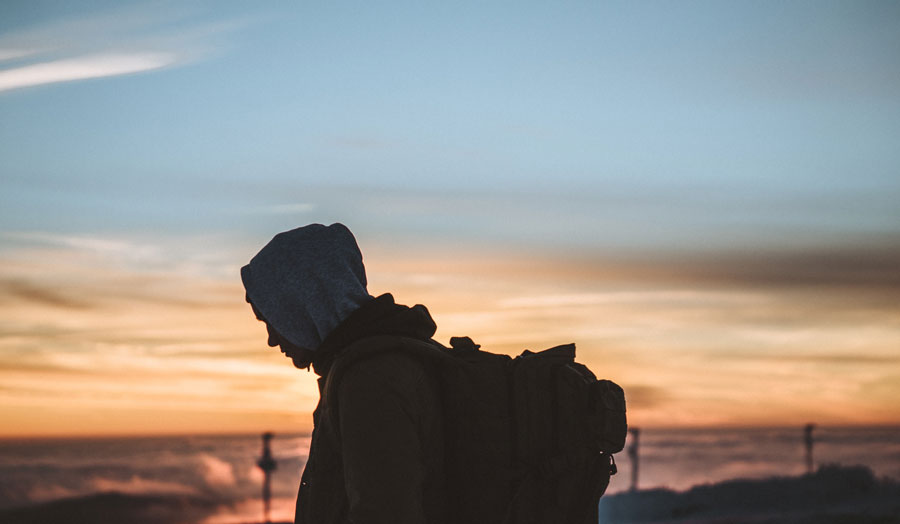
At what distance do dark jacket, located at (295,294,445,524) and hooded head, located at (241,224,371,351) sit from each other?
7 cm

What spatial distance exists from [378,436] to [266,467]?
13.0 m

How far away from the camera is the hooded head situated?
92.7 inches

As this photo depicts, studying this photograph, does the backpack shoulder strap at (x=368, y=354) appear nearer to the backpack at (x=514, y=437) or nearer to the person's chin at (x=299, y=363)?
the backpack at (x=514, y=437)

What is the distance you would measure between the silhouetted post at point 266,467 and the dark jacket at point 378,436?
12.6m

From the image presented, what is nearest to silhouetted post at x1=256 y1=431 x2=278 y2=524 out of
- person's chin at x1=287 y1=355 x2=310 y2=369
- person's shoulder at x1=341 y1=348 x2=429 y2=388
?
person's chin at x1=287 y1=355 x2=310 y2=369

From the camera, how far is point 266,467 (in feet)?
47.7

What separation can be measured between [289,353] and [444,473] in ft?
1.65

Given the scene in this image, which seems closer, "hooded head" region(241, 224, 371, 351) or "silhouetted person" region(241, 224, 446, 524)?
"silhouetted person" region(241, 224, 446, 524)

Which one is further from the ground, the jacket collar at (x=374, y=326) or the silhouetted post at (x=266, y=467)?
the jacket collar at (x=374, y=326)

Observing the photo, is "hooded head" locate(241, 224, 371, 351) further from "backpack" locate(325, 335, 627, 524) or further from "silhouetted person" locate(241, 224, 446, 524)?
"backpack" locate(325, 335, 627, 524)

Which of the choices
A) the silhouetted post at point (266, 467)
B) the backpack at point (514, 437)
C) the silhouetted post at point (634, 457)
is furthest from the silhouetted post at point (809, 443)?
the backpack at point (514, 437)

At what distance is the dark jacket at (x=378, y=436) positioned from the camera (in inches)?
81.2

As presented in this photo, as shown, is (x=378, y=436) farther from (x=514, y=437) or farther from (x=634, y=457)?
(x=634, y=457)

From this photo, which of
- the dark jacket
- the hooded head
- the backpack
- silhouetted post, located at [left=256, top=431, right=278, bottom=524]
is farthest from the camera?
silhouetted post, located at [left=256, top=431, right=278, bottom=524]
